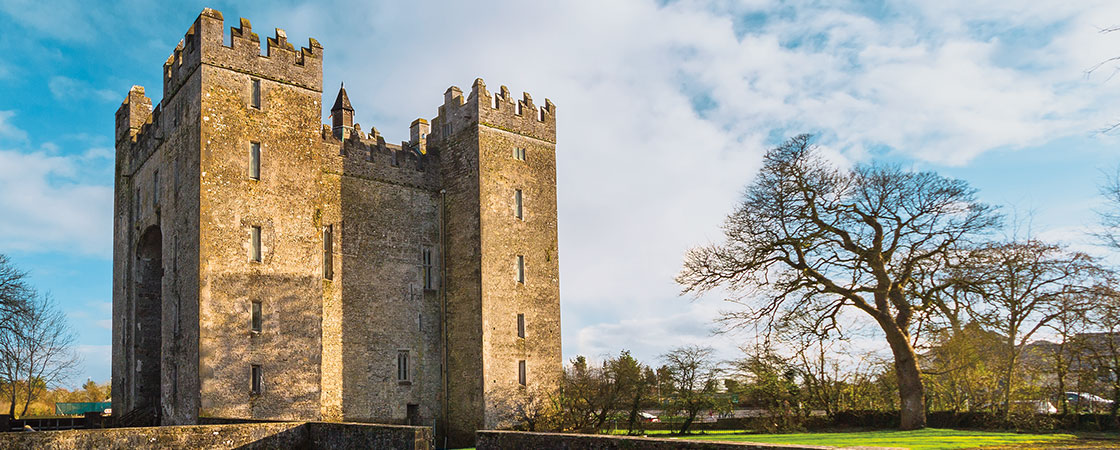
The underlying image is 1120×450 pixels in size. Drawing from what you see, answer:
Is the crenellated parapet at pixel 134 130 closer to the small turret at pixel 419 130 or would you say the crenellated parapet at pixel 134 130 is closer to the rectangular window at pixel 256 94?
the rectangular window at pixel 256 94

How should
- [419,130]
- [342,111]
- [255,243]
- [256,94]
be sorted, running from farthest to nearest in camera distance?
[342,111] < [419,130] < [256,94] < [255,243]

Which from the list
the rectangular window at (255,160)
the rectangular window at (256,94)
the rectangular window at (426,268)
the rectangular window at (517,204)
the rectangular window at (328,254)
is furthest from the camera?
A: the rectangular window at (517,204)

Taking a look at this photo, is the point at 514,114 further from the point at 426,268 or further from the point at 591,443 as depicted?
the point at 591,443

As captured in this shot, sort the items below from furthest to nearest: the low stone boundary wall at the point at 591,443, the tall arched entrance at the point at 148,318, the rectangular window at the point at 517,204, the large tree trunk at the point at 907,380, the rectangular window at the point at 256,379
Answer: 1. the rectangular window at the point at 517,204
2. the tall arched entrance at the point at 148,318
3. the large tree trunk at the point at 907,380
4. the rectangular window at the point at 256,379
5. the low stone boundary wall at the point at 591,443

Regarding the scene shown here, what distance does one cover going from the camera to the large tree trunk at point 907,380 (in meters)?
27.3

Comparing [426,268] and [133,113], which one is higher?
[133,113]

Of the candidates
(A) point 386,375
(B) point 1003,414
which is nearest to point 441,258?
(A) point 386,375

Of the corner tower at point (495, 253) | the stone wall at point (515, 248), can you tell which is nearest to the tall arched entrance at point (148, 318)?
the corner tower at point (495, 253)

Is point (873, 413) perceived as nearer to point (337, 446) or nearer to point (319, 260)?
point (319, 260)

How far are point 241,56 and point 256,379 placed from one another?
9.58 metres

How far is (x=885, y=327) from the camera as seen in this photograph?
2791cm

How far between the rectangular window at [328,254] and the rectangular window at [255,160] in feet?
10.9

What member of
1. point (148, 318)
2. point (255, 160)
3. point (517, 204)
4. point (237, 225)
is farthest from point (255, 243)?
point (517, 204)

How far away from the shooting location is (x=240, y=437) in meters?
14.5
